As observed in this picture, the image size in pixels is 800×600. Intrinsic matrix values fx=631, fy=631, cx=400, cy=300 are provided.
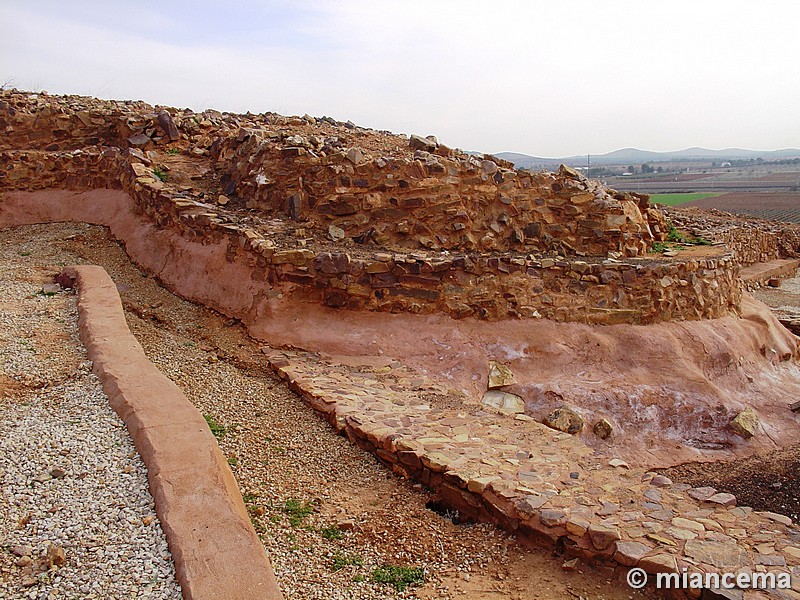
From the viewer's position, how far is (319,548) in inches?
157

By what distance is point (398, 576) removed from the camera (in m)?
3.80

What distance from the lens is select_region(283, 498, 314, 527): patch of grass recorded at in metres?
4.25

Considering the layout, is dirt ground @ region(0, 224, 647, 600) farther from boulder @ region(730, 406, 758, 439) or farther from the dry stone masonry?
boulder @ region(730, 406, 758, 439)

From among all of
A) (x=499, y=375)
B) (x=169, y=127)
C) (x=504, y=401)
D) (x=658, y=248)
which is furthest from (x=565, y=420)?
(x=169, y=127)

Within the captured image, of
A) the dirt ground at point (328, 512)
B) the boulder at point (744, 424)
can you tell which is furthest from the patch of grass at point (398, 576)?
the boulder at point (744, 424)

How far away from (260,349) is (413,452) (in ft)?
8.99

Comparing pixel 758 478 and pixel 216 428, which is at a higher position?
pixel 216 428

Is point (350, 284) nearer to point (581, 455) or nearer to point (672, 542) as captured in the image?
point (581, 455)

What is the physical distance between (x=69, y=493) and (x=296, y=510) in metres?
1.46

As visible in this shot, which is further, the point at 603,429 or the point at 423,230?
the point at 423,230

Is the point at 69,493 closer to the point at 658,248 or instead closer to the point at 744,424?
the point at 744,424

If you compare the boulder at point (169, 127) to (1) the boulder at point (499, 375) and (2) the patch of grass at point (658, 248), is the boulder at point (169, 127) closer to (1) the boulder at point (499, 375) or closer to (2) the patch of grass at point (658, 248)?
(1) the boulder at point (499, 375)

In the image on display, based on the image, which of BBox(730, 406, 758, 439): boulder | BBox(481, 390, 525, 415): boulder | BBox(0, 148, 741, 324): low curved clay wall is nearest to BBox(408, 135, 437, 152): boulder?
BBox(0, 148, 741, 324): low curved clay wall

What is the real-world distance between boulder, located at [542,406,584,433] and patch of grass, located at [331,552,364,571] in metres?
3.40
